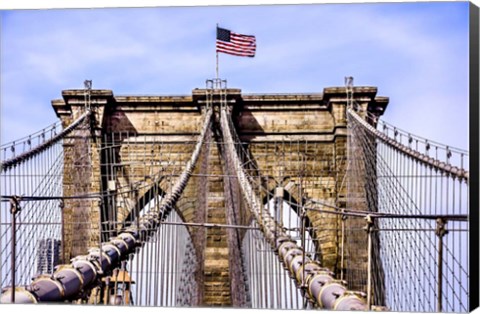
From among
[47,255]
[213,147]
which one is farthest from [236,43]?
[47,255]

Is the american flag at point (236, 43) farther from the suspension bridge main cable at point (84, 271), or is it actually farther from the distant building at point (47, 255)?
the suspension bridge main cable at point (84, 271)

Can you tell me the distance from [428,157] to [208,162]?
677 centimetres

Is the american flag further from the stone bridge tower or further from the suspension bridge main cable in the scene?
the suspension bridge main cable

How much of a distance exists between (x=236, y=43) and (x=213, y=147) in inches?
69.2

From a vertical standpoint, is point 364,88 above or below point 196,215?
above

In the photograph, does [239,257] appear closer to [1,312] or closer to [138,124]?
[138,124]

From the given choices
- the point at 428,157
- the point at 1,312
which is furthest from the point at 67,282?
the point at 428,157

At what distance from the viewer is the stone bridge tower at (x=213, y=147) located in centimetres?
1791

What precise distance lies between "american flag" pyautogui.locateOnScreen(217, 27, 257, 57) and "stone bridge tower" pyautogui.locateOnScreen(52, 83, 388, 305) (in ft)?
2.61

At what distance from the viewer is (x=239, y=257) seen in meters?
14.9

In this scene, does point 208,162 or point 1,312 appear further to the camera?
point 208,162

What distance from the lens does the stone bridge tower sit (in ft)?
58.7

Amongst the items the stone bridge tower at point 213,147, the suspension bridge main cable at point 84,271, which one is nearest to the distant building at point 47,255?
the stone bridge tower at point 213,147

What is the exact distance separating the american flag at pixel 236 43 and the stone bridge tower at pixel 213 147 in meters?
0.80
